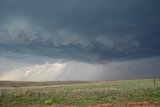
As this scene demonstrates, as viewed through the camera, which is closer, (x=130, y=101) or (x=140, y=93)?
(x=130, y=101)

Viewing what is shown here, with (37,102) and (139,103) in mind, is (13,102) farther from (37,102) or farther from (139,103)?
(139,103)

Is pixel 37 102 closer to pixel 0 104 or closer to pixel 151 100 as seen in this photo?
pixel 0 104

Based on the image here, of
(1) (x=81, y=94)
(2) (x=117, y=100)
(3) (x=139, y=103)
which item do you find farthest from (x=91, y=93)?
(3) (x=139, y=103)

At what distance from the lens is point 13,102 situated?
166 feet

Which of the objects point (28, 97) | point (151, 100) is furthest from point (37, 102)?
point (151, 100)

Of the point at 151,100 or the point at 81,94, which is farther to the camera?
the point at 81,94

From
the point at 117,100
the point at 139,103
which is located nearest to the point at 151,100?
the point at 139,103

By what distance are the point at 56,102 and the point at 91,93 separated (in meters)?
6.27

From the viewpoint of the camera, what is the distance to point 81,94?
169ft

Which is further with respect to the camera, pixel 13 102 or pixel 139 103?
pixel 13 102

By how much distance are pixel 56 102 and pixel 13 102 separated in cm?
743

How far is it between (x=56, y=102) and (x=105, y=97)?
807cm

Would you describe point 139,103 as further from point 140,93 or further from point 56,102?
point 56,102

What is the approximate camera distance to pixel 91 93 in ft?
169
